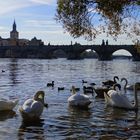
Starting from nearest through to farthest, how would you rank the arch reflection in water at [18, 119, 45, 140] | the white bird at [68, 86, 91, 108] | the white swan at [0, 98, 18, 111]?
the arch reflection in water at [18, 119, 45, 140] → the white swan at [0, 98, 18, 111] → the white bird at [68, 86, 91, 108]

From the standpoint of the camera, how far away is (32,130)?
653 inches

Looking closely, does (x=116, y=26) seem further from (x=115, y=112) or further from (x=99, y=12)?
(x=115, y=112)

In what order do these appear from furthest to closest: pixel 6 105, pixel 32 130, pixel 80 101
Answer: pixel 80 101 < pixel 6 105 < pixel 32 130

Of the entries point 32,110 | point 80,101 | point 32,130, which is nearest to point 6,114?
point 32,110

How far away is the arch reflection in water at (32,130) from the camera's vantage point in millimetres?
15562

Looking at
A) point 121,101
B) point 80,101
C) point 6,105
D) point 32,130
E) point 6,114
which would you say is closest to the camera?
point 32,130

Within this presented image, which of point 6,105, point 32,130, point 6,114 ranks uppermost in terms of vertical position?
point 6,105

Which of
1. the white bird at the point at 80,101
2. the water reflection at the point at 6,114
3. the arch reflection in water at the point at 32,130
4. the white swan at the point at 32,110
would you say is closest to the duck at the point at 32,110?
the white swan at the point at 32,110

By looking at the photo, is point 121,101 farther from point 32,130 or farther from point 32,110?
point 32,130

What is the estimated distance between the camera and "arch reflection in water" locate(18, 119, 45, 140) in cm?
1556

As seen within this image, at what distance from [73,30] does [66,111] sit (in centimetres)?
538

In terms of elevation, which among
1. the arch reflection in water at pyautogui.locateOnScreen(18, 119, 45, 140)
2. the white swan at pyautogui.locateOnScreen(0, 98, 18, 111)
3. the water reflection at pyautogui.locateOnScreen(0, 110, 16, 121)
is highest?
the white swan at pyautogui.locateOnScreen(0, 98, 18, 111)

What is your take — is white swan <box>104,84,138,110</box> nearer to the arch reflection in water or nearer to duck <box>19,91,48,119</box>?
the arch reflection in water

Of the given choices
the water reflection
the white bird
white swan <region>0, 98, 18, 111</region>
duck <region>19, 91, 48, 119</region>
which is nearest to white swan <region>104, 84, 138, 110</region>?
the white bird
